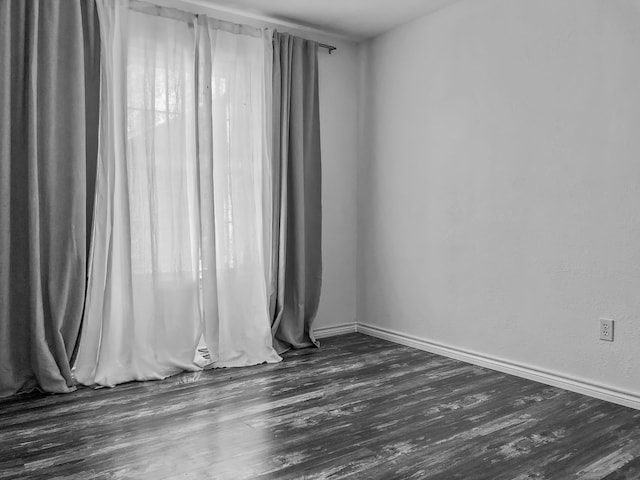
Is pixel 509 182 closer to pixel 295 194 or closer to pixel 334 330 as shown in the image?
pixel 295 194

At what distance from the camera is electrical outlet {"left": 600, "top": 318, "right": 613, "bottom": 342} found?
281cm

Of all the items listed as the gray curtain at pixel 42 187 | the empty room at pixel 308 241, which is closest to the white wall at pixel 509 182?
the empty room at pixel 308 241

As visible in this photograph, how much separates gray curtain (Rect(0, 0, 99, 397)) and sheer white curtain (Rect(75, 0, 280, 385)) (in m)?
0.12

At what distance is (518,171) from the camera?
3256 mm

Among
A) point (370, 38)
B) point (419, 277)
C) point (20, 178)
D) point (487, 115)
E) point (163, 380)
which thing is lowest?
point (163, 380)

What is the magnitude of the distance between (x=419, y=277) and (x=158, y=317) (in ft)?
6.09

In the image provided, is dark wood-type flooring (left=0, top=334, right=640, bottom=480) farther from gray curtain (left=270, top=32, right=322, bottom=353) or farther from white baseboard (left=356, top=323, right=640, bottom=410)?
gray curtain (left=270, top=32, right=322, bottom=353)

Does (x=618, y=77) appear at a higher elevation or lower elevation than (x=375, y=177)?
higher

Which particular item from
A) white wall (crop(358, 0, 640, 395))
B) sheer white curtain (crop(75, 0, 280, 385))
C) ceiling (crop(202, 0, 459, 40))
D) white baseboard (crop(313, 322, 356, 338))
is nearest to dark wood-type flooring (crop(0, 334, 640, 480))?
sheer white curtain (crop(75, 0, 280, 385))

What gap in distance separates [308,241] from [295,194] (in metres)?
0.39

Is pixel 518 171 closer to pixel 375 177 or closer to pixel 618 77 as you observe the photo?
pixel 618 77

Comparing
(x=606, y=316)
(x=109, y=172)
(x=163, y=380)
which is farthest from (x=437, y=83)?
(x=163, y=380)

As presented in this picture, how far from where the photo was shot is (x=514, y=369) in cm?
329

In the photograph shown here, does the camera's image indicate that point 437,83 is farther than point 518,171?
Yes
